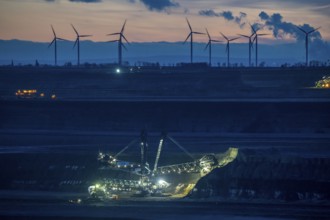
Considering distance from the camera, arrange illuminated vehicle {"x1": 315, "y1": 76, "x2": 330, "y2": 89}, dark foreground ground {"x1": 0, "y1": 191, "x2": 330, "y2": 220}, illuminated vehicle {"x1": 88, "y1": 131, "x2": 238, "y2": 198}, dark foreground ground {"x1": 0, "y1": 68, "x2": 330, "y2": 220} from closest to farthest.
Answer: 1. dark foreground ground {"x1": 0, "y1": 191, "x2": 330, "y2": 220}
2. dark foreground ground {"x1": 0, "y1": 68, "x2": 330, "y2": 220}
3. illuminated vehicle {"x1": 88, "y1": 131, "x2": 238, "y2": 198}
4. illuminated vehicle {"x1": 315, "y1": 76, "x2": 330, "y2": 89}

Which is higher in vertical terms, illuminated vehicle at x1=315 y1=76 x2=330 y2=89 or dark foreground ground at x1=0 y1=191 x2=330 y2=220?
illuminated vehicle at x1=315 y1=76 x2=330 y2=89


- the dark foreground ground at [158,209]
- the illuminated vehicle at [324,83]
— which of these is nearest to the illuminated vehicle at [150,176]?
the dark foreground ground at [158,209]

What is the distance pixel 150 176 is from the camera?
45.7 metres

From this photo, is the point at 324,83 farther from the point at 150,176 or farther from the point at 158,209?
the point at 158,209

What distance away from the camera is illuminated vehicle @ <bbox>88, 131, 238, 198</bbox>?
146 ft

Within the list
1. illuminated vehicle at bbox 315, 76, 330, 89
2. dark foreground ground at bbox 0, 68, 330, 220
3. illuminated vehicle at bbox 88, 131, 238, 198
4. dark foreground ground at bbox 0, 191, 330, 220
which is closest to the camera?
dark foreground ground at bbox 0, 191, 330, 220

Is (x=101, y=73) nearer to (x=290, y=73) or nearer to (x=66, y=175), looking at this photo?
(x=290, y=73)

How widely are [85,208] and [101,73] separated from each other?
8484cm

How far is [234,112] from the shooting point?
71.7 m

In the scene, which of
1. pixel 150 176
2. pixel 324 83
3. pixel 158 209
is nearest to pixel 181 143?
pixel 150 176

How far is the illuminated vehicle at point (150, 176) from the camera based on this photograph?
44.6 metres

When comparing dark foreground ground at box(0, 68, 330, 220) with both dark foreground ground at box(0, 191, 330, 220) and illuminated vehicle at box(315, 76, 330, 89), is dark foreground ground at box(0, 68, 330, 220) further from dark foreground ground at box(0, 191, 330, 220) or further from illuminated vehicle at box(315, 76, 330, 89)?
illuminated vehicle at box(315, 76, 330, 89)

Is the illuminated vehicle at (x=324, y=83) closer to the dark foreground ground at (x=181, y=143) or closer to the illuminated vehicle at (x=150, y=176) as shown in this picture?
the dark foreground ground at (x=181, y=143)

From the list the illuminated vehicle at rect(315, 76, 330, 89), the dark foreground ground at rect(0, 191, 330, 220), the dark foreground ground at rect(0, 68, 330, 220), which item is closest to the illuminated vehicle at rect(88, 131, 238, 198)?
the dark foreground ground at rect(0, 68, 330, 220)
